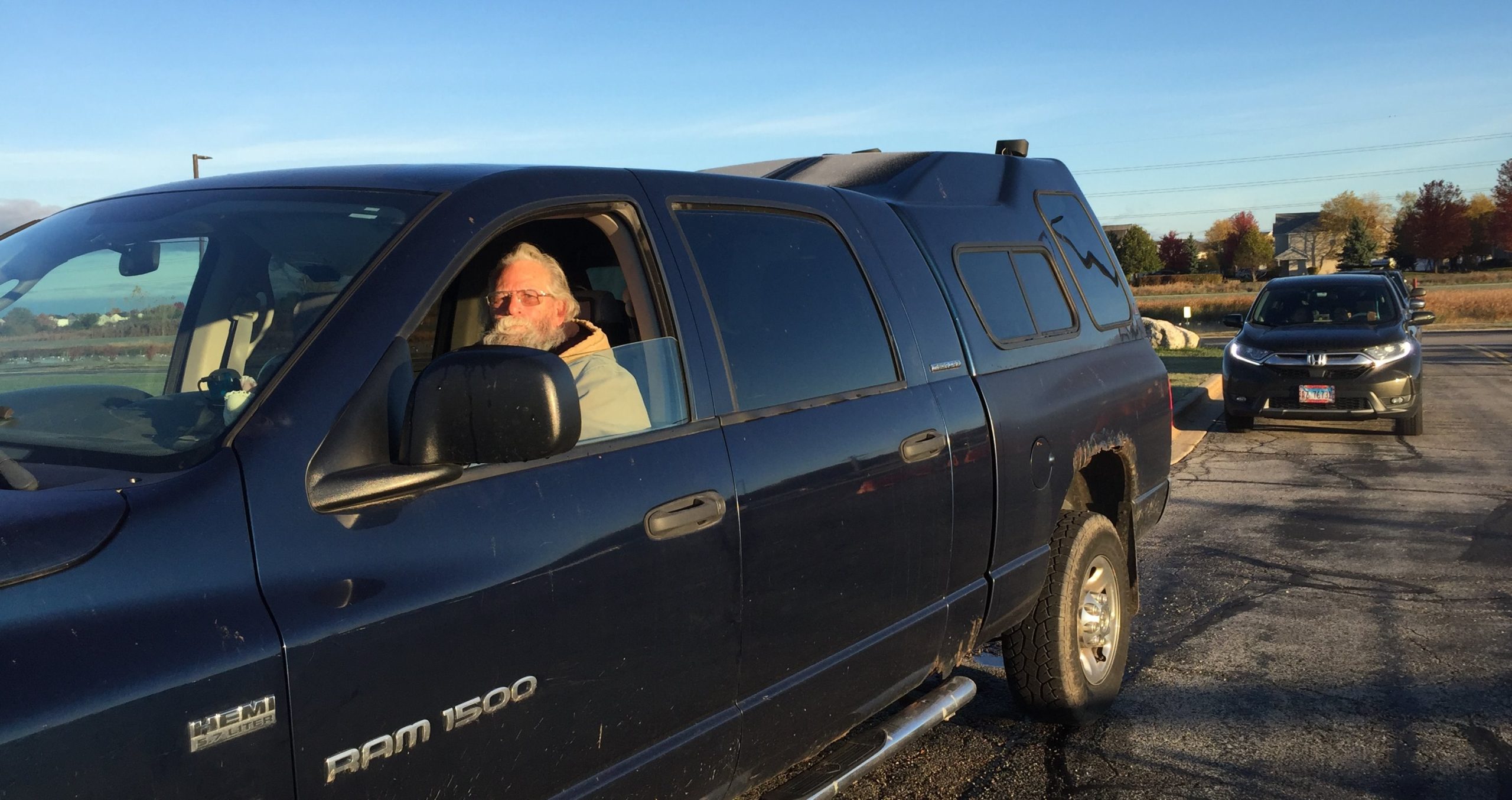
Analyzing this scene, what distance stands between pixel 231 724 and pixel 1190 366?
2150 cm

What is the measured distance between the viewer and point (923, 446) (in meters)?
3.44

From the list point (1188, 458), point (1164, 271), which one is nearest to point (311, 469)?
point (1188, 458)

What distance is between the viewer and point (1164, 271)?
116312 mm

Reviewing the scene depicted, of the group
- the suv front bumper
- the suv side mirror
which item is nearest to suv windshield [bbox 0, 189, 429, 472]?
the suv side mirror

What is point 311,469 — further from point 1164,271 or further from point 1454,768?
point 1164,271

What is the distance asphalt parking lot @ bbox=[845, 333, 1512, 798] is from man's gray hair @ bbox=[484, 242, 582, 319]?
2074mm

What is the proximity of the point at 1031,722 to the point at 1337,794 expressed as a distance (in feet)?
3.70

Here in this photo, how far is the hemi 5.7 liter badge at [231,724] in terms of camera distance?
1.69m

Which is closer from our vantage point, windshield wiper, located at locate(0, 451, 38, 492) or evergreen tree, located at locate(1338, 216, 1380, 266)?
windshield wiper, located at locate(0, 451, 38, 492)

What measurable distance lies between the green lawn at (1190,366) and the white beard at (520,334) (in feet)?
39.2

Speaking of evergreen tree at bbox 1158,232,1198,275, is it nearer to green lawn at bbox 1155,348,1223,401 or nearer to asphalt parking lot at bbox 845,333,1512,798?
green lawn at bbox 1155,348,1223,401

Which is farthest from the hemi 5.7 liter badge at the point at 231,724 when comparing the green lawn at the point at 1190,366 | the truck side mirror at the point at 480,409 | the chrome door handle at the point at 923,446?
the green lawn at the point at 1190,366

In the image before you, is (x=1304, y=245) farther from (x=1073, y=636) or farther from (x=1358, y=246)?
(x=1073, y=636)

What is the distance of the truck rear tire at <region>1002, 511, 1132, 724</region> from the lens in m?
4.36
